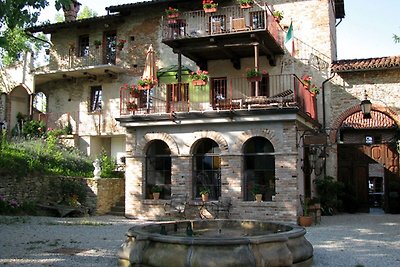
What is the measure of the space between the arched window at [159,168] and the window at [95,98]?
7236mm

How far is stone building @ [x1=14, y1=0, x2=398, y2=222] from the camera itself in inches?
575

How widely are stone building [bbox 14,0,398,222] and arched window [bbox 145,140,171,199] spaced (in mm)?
38

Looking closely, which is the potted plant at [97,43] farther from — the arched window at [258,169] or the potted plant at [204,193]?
the arched window at [258,169]

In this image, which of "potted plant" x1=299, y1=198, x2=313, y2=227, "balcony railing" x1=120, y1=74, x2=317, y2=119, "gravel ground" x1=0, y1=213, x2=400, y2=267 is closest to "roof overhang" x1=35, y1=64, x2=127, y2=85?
"balcony railing" x1=120, y1=74, x2=317, y2=119

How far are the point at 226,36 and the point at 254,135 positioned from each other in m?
3.91

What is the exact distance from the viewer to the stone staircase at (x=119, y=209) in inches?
677

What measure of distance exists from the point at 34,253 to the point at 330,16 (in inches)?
609

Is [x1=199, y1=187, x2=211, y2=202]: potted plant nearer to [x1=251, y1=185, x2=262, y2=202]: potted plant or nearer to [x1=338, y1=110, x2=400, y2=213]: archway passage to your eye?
[x1=251, y1=185, x2=262, y2=202]: potted plant

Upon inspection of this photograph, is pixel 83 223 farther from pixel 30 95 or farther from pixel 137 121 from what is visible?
pixel 30 95

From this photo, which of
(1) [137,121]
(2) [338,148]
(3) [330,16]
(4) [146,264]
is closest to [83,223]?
(1) [137,121]

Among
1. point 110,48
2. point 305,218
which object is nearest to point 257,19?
point 305,218

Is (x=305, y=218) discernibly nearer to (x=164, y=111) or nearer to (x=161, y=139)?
(x=161, y=139)

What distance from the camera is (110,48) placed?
2267 centimetres

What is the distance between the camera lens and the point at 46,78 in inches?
933
